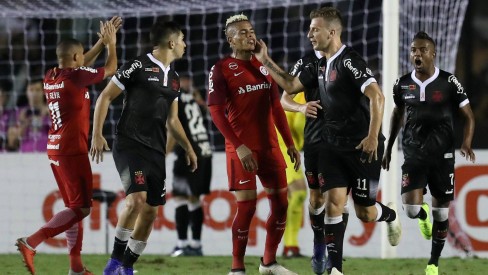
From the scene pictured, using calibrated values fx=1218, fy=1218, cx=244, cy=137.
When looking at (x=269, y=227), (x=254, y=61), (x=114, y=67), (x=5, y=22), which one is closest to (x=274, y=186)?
(x=269, y=227)

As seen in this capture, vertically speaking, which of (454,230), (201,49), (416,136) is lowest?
(454,230)

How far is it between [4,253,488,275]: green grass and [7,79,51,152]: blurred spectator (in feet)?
5.72

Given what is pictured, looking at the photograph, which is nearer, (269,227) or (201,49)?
(269,227)

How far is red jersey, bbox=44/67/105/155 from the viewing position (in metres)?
9.16

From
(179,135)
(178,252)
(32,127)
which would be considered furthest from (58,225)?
(32,127)

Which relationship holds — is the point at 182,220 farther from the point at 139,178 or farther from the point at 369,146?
the point at 369,146

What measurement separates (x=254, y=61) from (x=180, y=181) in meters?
3.68

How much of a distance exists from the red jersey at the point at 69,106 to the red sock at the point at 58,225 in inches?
17.8

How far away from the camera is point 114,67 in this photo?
9.23 meters

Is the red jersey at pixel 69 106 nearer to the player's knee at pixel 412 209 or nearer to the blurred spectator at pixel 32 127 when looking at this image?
the player's knee at pixel 412 209

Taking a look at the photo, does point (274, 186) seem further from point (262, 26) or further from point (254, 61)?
point (262, 26)

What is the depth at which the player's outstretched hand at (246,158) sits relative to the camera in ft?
28.5

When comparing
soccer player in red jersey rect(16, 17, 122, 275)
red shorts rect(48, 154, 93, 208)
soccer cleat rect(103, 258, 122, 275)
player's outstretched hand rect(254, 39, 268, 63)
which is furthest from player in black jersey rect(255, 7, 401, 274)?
red shorts rect(48, 154, 93, 208)

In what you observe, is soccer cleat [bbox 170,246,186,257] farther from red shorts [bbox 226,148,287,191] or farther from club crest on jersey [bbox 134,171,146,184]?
club crest on jersey [bbox 134,171,146,184]
